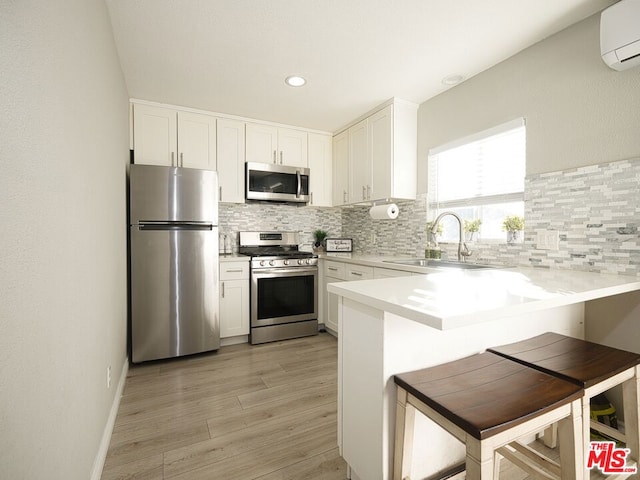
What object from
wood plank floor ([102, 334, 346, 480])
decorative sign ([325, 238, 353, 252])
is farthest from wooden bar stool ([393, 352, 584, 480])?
decorative sign ([325, 238, 353, 252])

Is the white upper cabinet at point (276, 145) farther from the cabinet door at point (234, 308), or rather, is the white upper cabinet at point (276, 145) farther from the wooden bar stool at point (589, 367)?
the wooden bar stool at point (589, 367)

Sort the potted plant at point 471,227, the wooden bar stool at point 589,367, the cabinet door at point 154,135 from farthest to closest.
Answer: the cabinet door at point 154,135 → the potted plant at point 471,227 → the wooden bar stool at point 589,367

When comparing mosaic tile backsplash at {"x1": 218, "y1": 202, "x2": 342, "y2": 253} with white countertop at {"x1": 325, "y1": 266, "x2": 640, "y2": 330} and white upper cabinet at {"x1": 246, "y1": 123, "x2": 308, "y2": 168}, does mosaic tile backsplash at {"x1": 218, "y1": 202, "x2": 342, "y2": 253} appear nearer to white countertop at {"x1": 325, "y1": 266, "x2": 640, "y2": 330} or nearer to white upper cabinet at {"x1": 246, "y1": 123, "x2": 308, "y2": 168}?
white upper cabinet at {"x1": 246, "y1": 123, "x2": 308, "y2": 168}

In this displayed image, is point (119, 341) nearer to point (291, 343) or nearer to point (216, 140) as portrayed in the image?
point (291, 343)

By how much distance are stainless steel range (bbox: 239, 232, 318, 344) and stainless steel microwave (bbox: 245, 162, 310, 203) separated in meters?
0.68

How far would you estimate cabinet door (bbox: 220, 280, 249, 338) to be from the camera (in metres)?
3.05

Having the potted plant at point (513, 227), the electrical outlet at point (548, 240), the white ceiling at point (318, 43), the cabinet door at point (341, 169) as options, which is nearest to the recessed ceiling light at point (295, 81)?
the white ceiling at point (318, 43)

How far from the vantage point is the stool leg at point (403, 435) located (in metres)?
1.06

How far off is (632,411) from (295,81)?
290cm

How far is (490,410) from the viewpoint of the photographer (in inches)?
35.4

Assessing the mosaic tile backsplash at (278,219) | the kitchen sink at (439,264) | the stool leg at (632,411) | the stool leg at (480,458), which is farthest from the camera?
the mosaic tile backsplash at (278,219)

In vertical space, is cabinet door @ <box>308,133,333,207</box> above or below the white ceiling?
below

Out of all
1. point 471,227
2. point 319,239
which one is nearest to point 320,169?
point 319,239

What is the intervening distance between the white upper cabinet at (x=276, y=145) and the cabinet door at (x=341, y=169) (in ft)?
1.30
